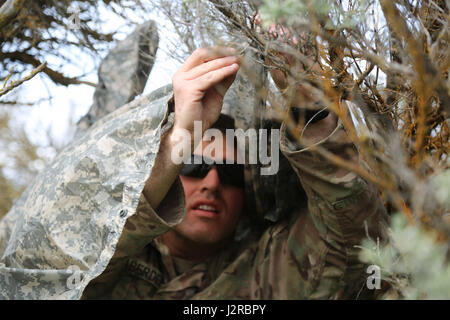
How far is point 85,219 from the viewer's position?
71.2 inches

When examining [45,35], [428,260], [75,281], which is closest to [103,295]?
[75,281]

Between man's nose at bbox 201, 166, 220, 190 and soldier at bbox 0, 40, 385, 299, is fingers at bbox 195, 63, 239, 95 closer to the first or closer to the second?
soldier at bbox 0, 40, 385, 299

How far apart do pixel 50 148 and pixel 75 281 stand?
381 centimetres

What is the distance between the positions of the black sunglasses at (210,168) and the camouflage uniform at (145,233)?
0.31 meters

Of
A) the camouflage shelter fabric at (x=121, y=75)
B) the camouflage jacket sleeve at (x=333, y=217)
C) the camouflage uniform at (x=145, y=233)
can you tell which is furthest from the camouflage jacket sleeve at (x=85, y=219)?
the camouflage shelter fabric at (x=121, y=75)

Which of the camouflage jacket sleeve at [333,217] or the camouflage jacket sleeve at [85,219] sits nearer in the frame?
the camouflage jacket sleeve at [333,217]

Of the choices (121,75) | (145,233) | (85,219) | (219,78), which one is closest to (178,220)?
(145,233)

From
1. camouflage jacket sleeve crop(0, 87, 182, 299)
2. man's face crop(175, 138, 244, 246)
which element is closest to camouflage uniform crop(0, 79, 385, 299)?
camouflage jacket sleeve crop(0, 87, 182, 299)

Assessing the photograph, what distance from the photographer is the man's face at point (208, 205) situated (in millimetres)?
2131

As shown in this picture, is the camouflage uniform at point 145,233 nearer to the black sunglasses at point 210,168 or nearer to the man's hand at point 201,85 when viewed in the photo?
the man's hand at point 201,85

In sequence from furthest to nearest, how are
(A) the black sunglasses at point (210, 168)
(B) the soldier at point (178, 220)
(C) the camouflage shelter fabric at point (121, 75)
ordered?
(C) the camouflage shelter fabric at point (121, 75) → (A) the black sunglasses at point (210, 168) → (B) the soldier at point (178, 220)

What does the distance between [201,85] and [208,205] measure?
81 cm

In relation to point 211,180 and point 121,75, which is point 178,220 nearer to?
point 211,180
